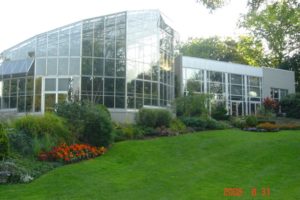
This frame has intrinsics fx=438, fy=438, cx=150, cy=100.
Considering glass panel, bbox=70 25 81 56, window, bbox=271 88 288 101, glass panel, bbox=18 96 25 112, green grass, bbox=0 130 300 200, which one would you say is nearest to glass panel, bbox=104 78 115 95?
glass panel, bbox=70 25 81 56

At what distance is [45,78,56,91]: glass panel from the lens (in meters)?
28.6

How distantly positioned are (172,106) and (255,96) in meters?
15.6

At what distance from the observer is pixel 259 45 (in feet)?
172

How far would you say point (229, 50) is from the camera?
5741 cm

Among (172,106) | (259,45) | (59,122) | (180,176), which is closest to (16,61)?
(172,106)

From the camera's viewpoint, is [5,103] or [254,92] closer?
[5,103]

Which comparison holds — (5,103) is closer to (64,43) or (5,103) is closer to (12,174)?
(64,43)

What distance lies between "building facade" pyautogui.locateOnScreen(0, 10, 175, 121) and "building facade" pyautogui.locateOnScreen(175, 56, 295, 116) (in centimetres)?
723

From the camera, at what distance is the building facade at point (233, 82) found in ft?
124

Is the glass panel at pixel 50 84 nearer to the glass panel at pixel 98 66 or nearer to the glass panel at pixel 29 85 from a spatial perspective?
the glass panel at pixel 29 85

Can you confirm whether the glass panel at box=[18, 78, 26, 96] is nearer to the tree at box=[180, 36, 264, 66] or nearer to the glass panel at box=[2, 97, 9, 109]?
the glass panel at box=[2, 97, 9, 109]

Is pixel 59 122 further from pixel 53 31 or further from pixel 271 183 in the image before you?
pixel 53 31

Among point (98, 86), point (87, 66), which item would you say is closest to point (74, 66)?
point (87, 66)

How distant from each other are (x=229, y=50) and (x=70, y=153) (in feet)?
151
